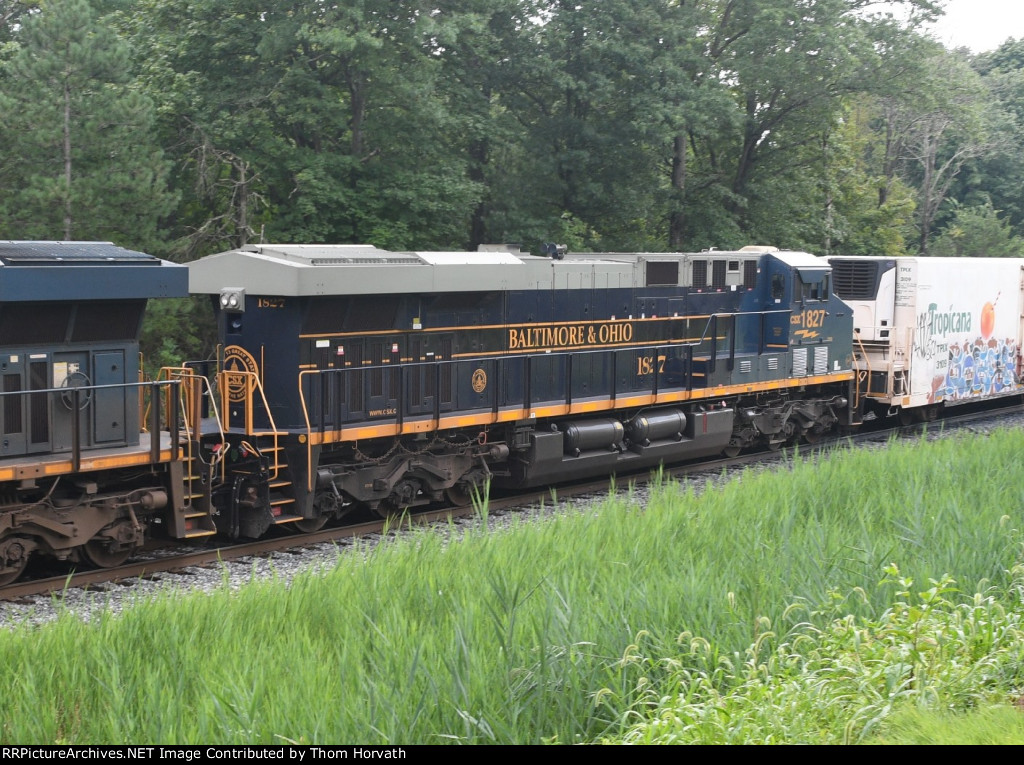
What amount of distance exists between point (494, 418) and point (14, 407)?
5539 mm

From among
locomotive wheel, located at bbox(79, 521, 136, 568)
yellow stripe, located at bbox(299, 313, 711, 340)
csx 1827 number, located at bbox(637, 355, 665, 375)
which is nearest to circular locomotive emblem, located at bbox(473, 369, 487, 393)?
yellow stripe, located at bbox(299, 313, 711, 340)

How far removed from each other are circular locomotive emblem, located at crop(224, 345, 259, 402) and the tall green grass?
3998mm

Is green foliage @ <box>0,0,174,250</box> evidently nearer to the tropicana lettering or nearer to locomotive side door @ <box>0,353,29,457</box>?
the tropicana lettering

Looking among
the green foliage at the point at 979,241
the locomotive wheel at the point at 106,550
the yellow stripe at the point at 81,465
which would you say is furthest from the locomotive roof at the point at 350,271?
the green foliage at the point at 979,241

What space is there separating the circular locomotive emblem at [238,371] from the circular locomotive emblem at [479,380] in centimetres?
282

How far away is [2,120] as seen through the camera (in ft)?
53.7

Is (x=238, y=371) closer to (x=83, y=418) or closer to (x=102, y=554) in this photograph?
(x=83, y=418)

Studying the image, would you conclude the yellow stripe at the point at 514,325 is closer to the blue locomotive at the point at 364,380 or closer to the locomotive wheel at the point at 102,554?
the blue locomotive at the point at 364,380

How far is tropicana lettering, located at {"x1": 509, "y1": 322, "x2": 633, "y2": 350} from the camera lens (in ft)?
45.6

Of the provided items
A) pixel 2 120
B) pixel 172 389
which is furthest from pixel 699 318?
pixel 2 120

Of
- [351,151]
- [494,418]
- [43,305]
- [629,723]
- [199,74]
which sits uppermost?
[199,74]

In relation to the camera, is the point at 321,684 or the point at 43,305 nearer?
the point at 321,684

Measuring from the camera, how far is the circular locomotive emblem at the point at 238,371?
37.7 ft

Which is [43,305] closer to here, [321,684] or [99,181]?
[321,684]
